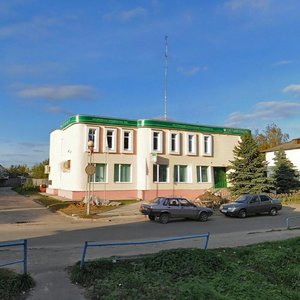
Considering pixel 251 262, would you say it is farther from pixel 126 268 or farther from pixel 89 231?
pixel 89 231

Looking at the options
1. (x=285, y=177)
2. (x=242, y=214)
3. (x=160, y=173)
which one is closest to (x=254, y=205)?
(x=242, y=214)

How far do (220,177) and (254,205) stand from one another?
14219mm

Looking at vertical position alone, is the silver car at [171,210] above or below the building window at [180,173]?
below

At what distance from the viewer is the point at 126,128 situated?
35562mm

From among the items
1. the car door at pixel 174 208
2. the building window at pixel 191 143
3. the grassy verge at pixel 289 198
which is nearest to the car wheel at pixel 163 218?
the car door at pixel 174 208

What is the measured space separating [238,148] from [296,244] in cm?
2607

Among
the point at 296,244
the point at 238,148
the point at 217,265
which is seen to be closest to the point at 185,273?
the point at 217,265

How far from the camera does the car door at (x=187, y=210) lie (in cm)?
2262

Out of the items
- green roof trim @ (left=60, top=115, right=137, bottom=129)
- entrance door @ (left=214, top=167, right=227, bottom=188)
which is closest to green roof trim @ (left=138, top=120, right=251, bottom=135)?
green roof trim @ (left=60, top=115, right=137, bottom=129)

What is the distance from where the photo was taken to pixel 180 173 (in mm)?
37344

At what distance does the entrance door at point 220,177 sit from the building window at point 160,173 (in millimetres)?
6454

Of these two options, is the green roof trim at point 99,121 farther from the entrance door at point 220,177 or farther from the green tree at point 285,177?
the green tree at point 285,177

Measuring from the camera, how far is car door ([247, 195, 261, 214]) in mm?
25925

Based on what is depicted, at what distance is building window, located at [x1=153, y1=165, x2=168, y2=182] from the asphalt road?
8.40m
